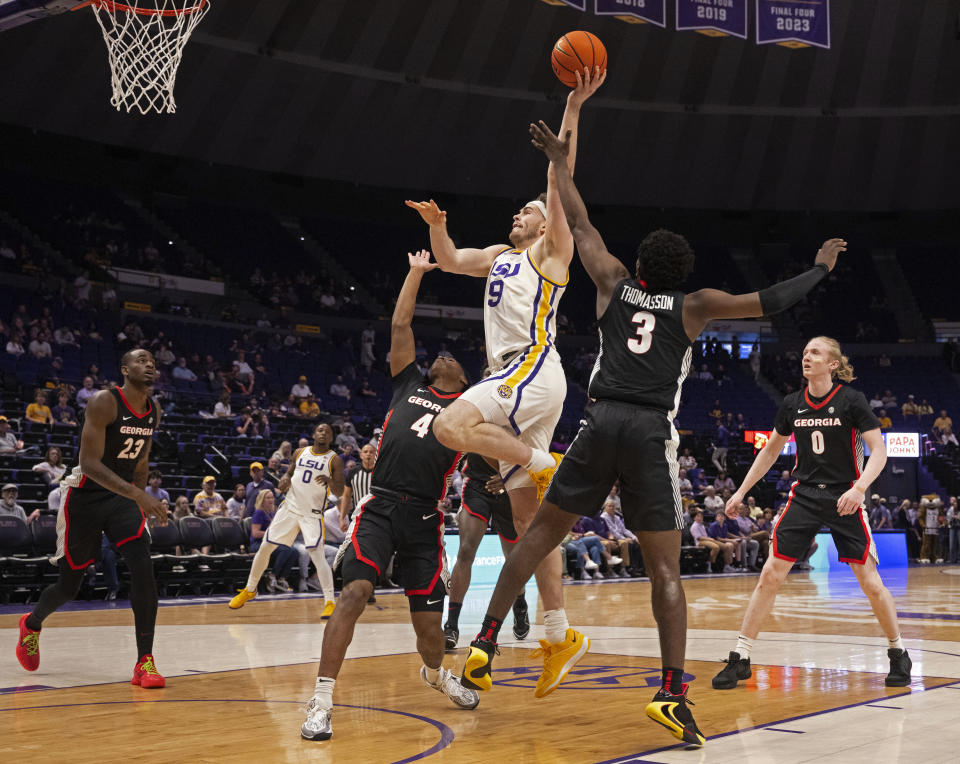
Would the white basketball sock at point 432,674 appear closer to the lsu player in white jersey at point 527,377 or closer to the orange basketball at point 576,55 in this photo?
the lsu player in white jersey at point 527,377

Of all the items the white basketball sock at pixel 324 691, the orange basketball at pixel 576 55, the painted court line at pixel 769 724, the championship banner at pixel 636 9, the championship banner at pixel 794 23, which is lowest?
the painted court line at pixel 769 724

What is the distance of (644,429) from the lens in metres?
4.55

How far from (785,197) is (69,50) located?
774 inches

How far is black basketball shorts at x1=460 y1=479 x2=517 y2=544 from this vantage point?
7.88 metres

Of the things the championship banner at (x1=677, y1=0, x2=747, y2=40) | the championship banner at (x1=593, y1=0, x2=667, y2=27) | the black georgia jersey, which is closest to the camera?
the black georgia jersey

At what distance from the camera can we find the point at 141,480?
21.7 feet

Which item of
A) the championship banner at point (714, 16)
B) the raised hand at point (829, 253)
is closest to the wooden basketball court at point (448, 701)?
the raised hand at point (829, 253)

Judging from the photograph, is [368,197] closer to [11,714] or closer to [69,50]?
[69,50]

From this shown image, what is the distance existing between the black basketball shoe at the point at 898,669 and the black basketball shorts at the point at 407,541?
272 centimetres

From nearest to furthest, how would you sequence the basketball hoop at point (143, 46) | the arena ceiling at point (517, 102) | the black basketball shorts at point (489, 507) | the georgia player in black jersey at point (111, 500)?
the georgia player in black jersey at point (111, 500), the black basketball shorts at point (489, 507), the basketball hoop at point (143, 46), the arena ceiling at point (517, 102)

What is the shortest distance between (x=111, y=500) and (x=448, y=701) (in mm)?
2416

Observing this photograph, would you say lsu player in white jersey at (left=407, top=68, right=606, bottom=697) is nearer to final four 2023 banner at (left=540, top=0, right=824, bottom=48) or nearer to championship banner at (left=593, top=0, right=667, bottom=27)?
championship banner at (left=593, top=0, right=667, bottom=27)

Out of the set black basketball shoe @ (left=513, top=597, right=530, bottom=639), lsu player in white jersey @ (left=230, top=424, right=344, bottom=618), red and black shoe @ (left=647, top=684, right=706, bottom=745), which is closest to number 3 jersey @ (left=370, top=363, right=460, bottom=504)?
red and black shoe @ (left=647, top=684, right=706, bottom=745)

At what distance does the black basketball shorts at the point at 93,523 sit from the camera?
628 centimetres
